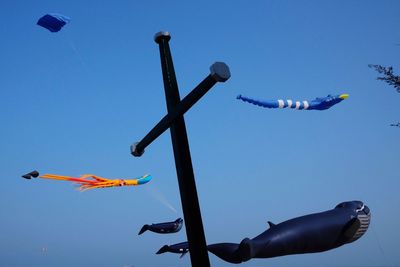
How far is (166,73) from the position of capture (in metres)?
4.32

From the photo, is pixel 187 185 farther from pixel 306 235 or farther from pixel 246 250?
pixel 306 235

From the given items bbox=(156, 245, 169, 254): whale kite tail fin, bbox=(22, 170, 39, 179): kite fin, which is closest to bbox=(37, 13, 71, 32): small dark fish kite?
bbox=(22, 170, 39, 179): kite fin

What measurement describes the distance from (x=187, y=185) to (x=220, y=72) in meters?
1.22

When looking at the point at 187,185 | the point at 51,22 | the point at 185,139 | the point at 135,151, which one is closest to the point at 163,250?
the point at 135,151

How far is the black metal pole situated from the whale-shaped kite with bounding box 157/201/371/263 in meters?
0.55

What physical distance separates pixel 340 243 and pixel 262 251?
1075 mm

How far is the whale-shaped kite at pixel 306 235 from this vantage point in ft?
12.4

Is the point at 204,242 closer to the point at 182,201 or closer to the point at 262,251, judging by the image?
the point at 182,201

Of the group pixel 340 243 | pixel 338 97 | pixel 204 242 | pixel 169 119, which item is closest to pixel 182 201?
pixel 204 242

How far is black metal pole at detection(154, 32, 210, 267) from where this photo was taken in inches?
132

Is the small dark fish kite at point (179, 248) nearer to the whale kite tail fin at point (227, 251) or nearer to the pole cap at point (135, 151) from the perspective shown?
the whale kite tail fin at point (227, 251)

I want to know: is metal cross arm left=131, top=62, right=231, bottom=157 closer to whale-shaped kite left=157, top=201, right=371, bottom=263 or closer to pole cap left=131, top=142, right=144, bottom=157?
pole cap left=131, top=142, right=144, bottom=157

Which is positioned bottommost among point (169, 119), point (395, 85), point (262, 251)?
point (262, 251)

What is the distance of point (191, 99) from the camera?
3453 mm
